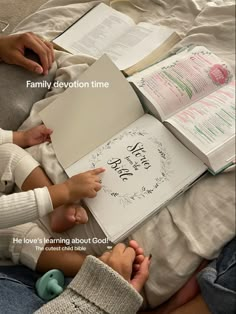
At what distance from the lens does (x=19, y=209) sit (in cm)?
73

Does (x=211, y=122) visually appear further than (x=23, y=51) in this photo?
No

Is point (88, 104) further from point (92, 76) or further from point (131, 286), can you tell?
point (131, 286)

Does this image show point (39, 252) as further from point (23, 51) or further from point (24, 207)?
point (23, 51)

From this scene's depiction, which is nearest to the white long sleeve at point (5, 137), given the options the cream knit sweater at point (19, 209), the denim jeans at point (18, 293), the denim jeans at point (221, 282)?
the cream knit sweater at point (19, 209)

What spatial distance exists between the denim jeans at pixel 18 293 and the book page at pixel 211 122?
380mm

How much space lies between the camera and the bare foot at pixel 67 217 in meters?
0.74

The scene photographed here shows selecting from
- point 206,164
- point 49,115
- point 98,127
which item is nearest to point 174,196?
point 206,164

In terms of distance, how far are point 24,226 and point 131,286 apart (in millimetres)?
243

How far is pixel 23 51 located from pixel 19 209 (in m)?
Result: 0.41

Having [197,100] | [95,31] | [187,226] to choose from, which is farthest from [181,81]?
[95,31]

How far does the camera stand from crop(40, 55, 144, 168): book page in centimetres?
82

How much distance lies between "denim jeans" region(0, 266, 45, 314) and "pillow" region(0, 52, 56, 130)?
329 mm

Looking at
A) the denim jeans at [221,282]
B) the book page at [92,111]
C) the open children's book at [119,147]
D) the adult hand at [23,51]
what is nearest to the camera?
the denim jeans at [221,282]

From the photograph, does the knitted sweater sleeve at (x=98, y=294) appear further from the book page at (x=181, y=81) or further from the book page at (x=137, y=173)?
the book page at (x=181, y=81)
